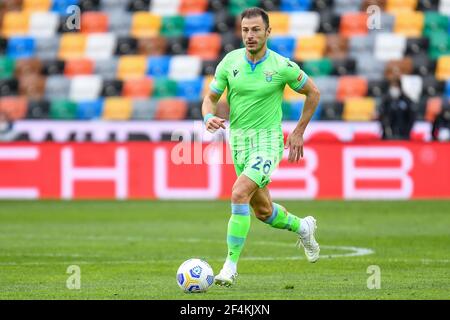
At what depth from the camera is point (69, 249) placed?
47.7ft

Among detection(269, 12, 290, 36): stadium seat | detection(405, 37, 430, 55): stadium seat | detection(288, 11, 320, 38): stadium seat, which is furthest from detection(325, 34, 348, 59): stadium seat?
detection(405, 37, 430, 55): stadium seat

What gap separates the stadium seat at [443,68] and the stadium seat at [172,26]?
5873 millimetres

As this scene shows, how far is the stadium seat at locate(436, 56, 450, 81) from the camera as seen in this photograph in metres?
27.9

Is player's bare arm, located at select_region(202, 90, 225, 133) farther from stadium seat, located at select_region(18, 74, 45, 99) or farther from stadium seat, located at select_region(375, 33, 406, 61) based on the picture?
stadium seat, located at select_region(375, 33, 406, 61)

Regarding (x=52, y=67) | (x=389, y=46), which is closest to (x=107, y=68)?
(x=52, y=67)

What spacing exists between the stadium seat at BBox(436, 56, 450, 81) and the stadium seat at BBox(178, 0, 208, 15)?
5.57 m

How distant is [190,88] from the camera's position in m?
27.8

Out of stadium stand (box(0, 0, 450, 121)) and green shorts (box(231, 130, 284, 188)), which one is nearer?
green shorts (box(231, 130, 284, 188))

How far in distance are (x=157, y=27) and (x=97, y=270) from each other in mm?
18288

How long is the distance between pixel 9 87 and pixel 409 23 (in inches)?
352

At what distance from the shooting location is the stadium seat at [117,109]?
89.9 ft

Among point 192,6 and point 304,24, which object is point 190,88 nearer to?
point 192,6
